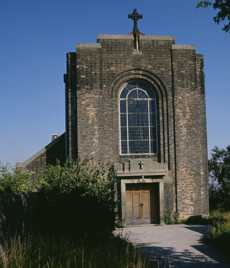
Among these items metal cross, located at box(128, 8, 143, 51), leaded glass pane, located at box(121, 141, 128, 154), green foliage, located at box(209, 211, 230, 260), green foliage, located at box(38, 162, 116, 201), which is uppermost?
metal cross, located at box(128, 8, 143, 51)

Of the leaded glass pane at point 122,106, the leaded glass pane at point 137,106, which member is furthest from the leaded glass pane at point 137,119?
the leaded glass pane at point 122,106

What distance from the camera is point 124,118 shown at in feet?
80.2

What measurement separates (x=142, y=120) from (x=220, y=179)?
7.53 metres

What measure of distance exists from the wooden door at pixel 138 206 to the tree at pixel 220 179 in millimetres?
5930

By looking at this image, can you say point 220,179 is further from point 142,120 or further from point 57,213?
point 57,213

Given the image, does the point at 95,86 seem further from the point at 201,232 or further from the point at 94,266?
the point at 94,266

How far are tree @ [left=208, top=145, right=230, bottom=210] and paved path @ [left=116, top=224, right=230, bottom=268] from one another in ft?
25.1

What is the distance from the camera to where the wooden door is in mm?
23609

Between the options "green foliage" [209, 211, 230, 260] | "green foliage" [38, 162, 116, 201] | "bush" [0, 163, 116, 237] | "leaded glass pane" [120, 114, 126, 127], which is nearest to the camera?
"bush" [0, 163, 116, 237]

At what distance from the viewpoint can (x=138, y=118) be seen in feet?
80.3

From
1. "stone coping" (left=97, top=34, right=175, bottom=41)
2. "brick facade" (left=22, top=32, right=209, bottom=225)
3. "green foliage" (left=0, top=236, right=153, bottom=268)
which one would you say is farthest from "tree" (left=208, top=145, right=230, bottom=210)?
"green foliage" (left=0, top=236, right=153, bottom=268)

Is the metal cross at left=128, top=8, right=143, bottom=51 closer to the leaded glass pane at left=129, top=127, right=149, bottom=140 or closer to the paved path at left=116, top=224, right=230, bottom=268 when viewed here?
the leaded glass pane at left=129, top=127, right=149, bottom=140

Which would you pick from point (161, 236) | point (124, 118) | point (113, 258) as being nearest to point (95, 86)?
point (124, 118)

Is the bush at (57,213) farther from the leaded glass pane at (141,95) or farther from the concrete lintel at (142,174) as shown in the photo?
the leaded glass pane at (141,95)
